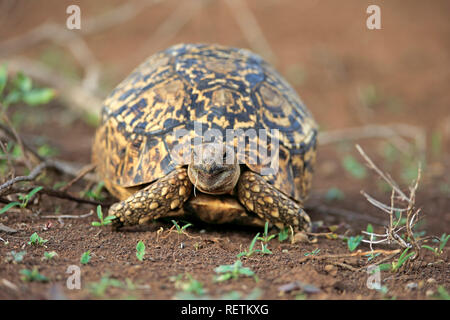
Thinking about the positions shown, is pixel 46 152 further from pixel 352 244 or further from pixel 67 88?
pixel 352 244

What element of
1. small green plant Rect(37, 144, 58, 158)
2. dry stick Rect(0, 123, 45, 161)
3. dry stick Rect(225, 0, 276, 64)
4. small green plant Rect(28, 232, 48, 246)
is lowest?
small green plant Rect(28, 232, 48, 246)

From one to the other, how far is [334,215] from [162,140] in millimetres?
1885

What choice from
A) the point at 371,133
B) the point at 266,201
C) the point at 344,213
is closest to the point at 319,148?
the point at 371,133

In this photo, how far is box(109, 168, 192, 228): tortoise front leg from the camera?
3.62 metres

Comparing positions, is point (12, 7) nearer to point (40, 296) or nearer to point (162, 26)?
point (162, 26)

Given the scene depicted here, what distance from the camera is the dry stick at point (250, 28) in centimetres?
924

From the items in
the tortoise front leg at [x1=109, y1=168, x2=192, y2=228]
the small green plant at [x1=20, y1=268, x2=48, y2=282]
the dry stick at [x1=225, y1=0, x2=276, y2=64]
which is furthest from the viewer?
the dry stick at [x1=225, y1=0, x2=276, y2=64]

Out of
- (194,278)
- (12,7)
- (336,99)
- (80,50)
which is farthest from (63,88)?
(194,278)

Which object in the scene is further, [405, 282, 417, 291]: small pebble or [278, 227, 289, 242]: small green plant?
[278, 227, 289, 242]: small green plant

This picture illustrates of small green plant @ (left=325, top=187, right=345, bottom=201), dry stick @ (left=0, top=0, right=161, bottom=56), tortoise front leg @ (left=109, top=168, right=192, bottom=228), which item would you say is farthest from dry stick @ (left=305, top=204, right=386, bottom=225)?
dry stick @ (left=0, top=0, right=161, bottom=56)

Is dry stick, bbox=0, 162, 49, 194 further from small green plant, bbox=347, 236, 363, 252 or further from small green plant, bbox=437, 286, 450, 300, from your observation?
small green plant, bbox=437, 286, 450, 300

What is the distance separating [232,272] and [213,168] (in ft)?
2.50

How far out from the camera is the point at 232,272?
2.83 metres
